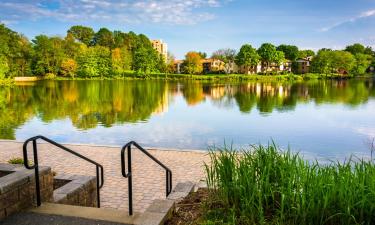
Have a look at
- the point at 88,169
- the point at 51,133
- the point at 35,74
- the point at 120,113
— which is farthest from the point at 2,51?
the point at 88,169

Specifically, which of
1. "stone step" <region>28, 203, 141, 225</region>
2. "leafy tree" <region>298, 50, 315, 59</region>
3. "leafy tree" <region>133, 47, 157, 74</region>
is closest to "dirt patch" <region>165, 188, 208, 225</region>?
"stone step" <region>28, 203, 141, 225</region>

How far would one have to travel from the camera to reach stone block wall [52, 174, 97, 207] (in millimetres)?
5070

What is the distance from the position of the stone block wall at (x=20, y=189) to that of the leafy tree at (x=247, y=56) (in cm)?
9240

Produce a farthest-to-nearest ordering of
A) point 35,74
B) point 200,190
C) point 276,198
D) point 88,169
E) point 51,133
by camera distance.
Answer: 1. point 35,74
2. point 51,133
3. point 88,169
4. point 200,190
5. point 276,198

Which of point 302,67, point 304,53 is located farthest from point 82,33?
point 304,53

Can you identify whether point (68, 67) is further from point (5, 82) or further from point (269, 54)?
point (269, 54)

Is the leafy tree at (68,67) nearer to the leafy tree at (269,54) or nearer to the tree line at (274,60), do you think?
the tree line at (274,60)

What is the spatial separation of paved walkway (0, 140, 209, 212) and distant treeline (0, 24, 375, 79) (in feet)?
147

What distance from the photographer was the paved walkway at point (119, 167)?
6762mm

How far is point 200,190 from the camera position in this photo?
15.6ft

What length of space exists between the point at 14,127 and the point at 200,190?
15.9 m

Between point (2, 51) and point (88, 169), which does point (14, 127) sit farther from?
point (2, 51)

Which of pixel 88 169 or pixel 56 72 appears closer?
pixel 88 169

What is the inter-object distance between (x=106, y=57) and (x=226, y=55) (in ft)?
139
